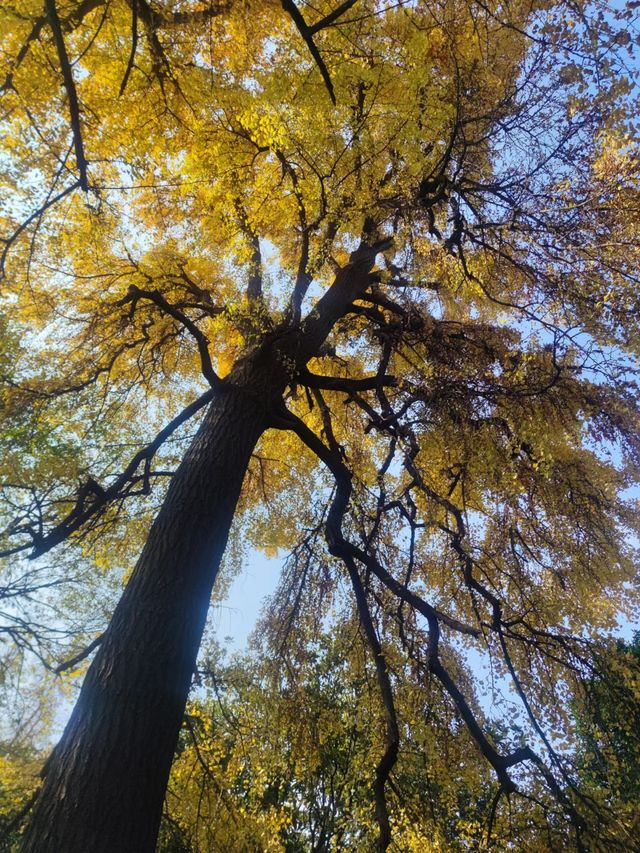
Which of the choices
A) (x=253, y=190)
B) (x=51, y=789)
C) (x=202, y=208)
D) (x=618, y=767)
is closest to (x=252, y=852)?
(x=618, y=767)

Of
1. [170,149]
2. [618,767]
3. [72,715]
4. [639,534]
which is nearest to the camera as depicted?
[72,715]

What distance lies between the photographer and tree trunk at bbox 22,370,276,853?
5.87 ft

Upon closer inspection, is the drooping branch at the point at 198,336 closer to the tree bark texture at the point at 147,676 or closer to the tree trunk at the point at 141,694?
the tree bark texture at the point at 147,676

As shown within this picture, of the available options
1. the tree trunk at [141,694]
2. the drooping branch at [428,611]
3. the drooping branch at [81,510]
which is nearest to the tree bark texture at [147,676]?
the tree trunk at [141,694]

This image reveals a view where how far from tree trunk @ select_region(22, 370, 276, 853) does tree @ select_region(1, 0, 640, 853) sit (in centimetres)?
2

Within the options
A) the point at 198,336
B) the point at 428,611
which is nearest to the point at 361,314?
the point at 198,336

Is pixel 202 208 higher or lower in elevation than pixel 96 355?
higher

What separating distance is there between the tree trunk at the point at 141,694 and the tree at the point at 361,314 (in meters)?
0.02

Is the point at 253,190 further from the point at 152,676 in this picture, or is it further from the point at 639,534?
the point at 639,534

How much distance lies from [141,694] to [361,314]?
459 centimetres

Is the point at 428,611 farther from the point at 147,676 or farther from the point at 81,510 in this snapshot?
the point at 81,510

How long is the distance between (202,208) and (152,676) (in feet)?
17.7

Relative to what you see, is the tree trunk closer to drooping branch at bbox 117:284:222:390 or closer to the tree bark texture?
the tree bark texture

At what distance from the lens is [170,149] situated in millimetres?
4410
